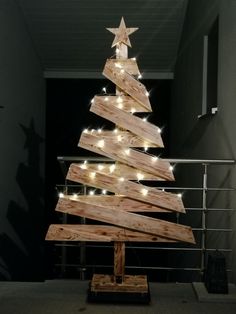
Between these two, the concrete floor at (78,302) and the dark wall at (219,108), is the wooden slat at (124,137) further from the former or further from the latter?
the concrete floor at (78,302)

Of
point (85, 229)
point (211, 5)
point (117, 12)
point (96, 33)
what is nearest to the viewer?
point (85, 229)

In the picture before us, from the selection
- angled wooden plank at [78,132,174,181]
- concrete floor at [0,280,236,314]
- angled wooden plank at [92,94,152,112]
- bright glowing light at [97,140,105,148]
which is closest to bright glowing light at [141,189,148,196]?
angled wooden plank at [78,132,174,181]

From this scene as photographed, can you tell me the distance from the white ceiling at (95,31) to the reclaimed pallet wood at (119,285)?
3.79 metres

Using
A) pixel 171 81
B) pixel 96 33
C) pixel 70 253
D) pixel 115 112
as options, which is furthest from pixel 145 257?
pixel 115 112

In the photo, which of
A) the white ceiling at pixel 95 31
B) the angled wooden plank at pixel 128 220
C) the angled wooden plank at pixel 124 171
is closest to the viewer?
the angled wooden plank at pixel 128 220

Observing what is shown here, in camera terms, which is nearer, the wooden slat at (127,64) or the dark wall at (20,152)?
the wooden slat at (127,64)

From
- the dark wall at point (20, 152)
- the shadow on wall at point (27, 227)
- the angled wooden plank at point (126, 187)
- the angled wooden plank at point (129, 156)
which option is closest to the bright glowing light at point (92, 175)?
the angled wooden plank at point (126, 187)

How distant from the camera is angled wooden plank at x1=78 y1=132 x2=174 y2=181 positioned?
2.43 m

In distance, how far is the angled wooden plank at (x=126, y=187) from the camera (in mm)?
2434

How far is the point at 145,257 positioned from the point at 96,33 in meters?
3.77

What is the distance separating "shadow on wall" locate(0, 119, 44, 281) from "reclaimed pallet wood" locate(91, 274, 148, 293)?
2.18 metres

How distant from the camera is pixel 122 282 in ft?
8.19

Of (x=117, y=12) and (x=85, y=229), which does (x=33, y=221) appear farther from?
(x=85, y=229)

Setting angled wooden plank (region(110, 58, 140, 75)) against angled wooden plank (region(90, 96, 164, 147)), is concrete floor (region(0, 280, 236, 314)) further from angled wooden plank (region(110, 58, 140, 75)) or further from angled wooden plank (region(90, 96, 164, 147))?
angled wooden plank (region(110, 58, 140, 75))
